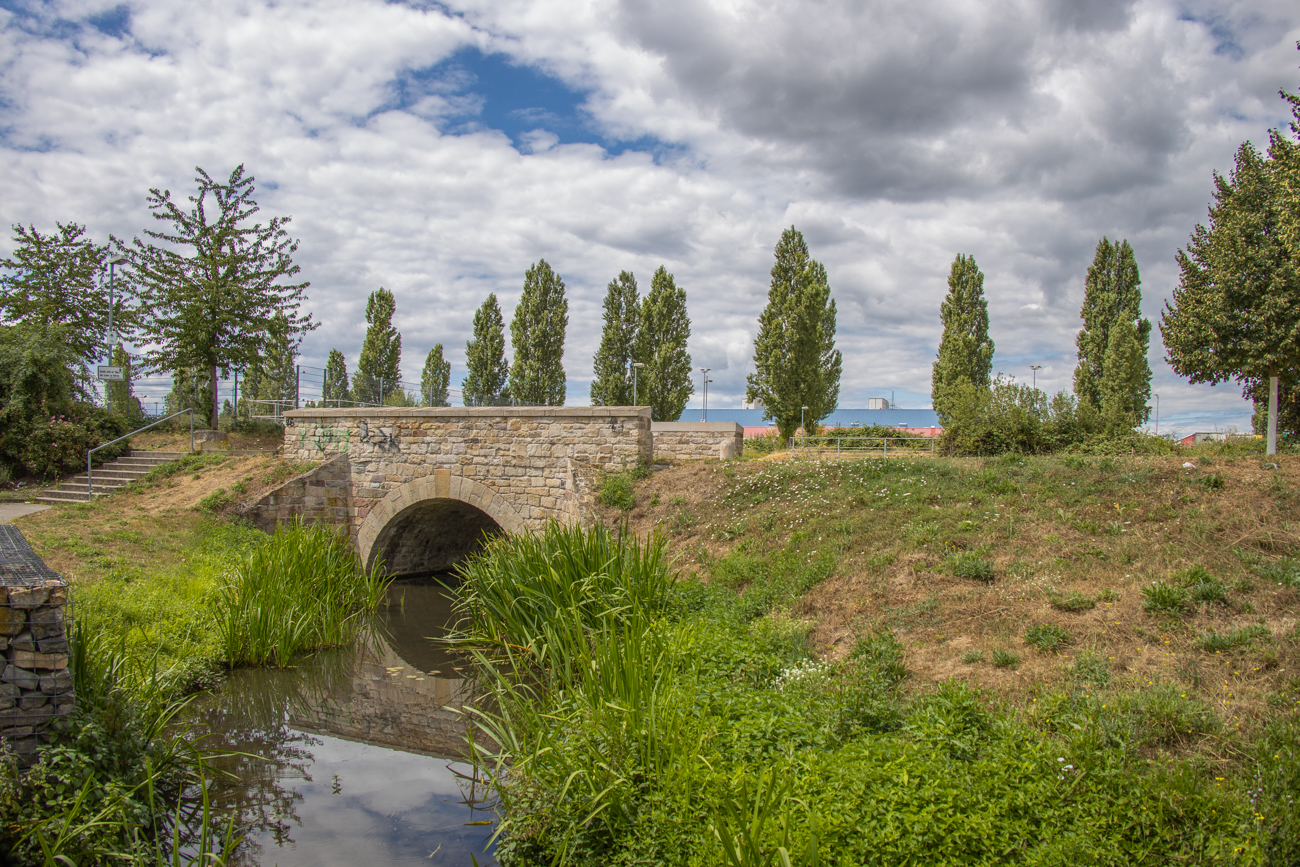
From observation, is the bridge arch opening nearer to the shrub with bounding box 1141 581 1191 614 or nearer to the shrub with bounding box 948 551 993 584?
the shrub with bounding box 948 551 993 584

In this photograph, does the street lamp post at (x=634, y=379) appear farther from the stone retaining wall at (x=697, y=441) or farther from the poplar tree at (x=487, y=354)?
the stone retaining wall at (x=697, y=441)

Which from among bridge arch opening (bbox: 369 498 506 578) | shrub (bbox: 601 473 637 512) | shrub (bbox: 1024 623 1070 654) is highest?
shrub (bbox: 601 473 637 512)

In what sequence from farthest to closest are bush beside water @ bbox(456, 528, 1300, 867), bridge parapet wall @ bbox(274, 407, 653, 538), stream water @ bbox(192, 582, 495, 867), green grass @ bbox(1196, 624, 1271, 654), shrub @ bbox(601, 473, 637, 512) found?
bridge parapet wall @ bbox(274, 407, 653, 538), shrub @ bbox(601, 473, 637, 512), stream water @ bbox(192, 582, 495, 867), green grass @ bbox(1196, 624, 1271, 654), bush beside water @ bbox(456, 528, 1300, 867)

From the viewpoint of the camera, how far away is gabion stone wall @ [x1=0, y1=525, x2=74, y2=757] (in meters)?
3.84

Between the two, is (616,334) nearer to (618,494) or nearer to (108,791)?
(618,494)

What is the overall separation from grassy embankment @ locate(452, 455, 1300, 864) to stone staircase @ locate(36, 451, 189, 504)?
1172 cm

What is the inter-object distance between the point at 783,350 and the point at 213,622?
70.0 ft

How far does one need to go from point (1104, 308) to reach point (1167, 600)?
31.9 m

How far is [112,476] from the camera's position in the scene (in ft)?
51.9

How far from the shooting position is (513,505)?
40.4ft

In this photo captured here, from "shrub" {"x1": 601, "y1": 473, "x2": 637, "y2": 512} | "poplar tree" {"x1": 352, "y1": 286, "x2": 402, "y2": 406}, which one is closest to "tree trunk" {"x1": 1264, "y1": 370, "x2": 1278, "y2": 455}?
"shrub" {"x1": 601, "y1": 473, "x2": 637, "y2": 512}

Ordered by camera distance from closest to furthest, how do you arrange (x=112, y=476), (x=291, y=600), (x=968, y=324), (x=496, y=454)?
(x=291, y=600), (x=496, y=454), (x=112, y=476), (x=968, y=324)

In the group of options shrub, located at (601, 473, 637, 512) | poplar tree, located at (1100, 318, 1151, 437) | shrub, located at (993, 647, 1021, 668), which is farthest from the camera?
poplar tree, located at (1100, 318, 1151, 437)

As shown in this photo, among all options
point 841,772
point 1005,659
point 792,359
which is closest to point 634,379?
point 792,359
